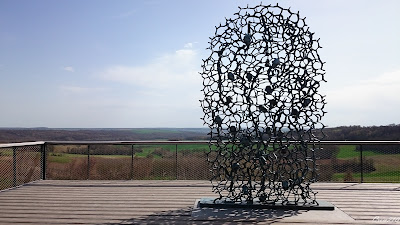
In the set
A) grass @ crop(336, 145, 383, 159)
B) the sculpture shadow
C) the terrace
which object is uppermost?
grass @ crop(336, 145, 383, 159)

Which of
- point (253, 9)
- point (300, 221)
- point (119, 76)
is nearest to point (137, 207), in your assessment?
point (300, 221)

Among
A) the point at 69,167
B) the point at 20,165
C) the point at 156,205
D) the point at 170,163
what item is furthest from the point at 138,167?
the point at 156,205

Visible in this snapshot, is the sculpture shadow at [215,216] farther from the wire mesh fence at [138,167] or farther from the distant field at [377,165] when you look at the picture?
the distant field at [377,165]

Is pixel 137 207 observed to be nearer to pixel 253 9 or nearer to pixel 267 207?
pixel 267 207

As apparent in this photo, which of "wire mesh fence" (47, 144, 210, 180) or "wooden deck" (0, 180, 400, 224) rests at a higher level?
"wire mesh fence" (47, 144, 210, 180)

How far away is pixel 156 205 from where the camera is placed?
548 centimetres

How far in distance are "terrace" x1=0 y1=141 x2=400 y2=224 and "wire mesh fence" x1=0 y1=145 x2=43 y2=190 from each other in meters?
0.02

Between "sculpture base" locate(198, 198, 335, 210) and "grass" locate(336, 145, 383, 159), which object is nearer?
"sculpture base" locate(198, 198, 335, 210)

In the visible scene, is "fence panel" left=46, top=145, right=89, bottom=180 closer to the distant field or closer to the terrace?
the terrace

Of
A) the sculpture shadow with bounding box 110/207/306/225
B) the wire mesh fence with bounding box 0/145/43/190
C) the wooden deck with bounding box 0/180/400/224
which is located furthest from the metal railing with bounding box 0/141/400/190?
the sculpture shadow with bounding box 110/207/306/225

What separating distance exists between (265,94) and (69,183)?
174 inches

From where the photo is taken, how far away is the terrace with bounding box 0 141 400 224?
189 inches

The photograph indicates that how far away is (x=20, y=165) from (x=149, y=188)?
8.13 feet

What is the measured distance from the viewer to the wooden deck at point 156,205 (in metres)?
4.68
